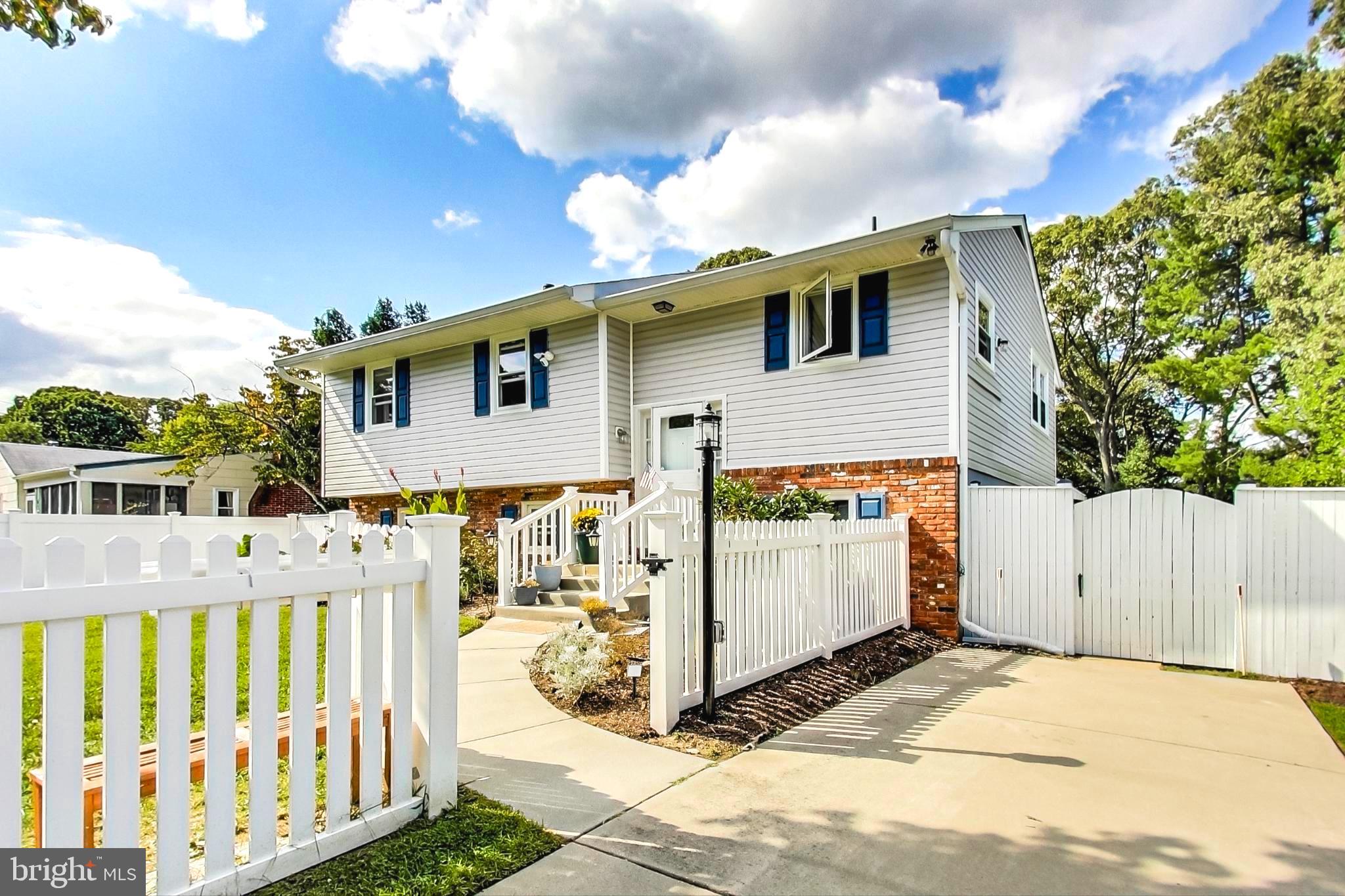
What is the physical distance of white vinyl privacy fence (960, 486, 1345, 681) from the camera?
615 centimetres

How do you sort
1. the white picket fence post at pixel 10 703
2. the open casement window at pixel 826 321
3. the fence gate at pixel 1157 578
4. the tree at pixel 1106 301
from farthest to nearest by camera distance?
the tree at pixel 1106 301 → the open casement window at pixel 826 321 → the fence gate at pixel 1157 578 → the white picket fence post at pixel 10 703

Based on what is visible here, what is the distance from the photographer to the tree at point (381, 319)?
27594 mm

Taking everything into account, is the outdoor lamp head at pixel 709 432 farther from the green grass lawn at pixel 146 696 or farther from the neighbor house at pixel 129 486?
the neighbor house at pixel 129 486

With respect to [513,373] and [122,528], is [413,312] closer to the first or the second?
[513,373]

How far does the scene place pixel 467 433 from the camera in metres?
12.7

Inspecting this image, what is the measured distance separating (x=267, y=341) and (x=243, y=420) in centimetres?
382

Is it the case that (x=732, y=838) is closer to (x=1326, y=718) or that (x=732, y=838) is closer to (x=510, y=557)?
(x=1326, y=718)

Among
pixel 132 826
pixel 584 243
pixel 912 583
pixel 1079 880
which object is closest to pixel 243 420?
pixel 584 243

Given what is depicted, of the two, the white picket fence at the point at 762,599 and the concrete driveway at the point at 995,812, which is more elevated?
the white picket fence at the point at 762,599

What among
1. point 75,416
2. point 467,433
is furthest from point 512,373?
point 75,416

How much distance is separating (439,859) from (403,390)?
12429 millimetres

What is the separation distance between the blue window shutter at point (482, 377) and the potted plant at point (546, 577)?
4822 millimetres

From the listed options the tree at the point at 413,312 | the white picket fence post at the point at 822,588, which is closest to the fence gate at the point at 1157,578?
the white picket fence post at the point at 822,588

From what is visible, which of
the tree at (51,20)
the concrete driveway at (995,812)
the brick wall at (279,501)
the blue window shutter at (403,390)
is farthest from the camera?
the brick wall at (279,501)
